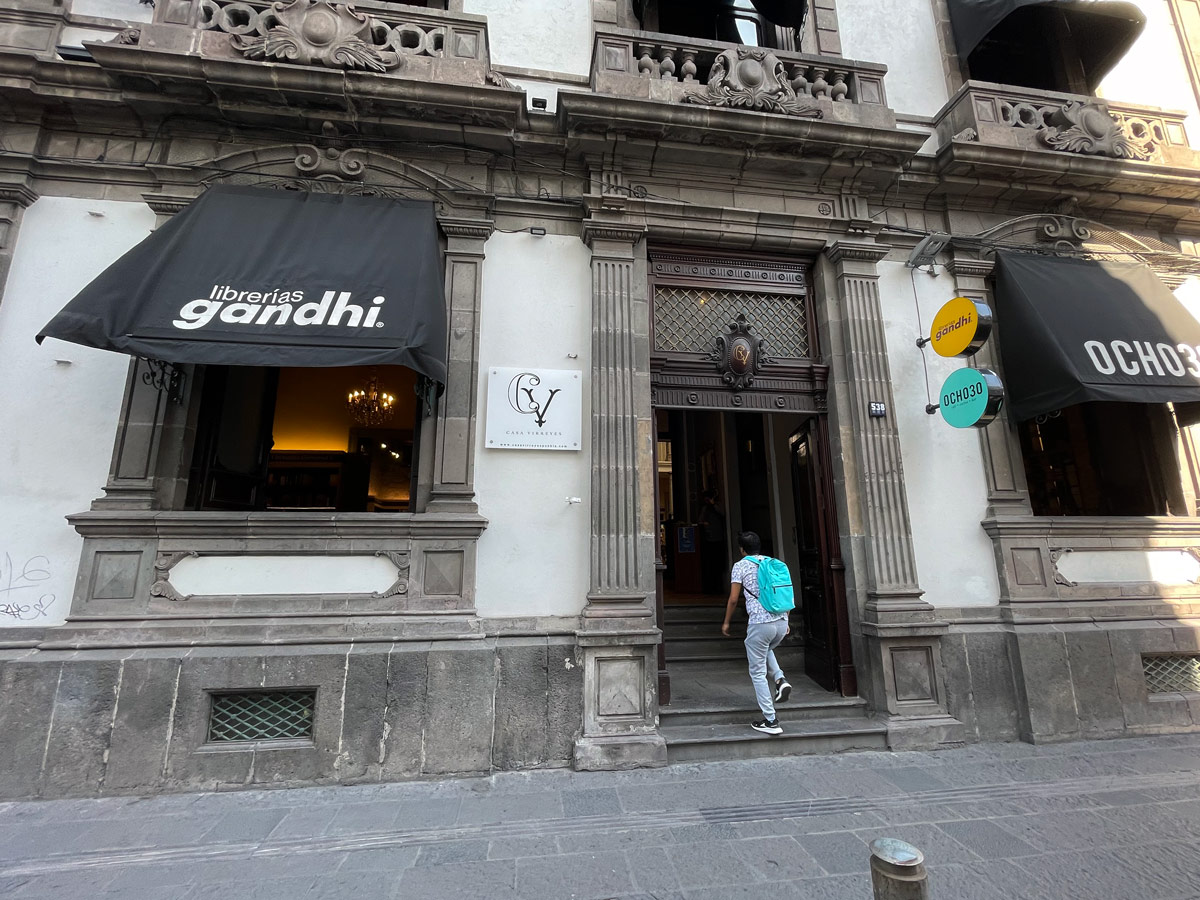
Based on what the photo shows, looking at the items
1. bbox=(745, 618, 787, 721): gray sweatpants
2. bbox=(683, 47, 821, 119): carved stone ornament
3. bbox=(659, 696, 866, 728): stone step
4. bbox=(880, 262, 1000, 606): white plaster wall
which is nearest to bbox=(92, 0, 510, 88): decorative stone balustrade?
bbox=(683, 47, 821, 119): carved stone ornament

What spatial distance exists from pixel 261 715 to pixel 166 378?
11.2 ft

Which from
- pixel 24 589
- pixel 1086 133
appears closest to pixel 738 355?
pixel 1086 133

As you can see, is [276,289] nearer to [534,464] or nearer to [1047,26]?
[534,464]

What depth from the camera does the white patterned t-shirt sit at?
18.6 ft

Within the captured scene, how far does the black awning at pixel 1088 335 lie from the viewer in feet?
20.6

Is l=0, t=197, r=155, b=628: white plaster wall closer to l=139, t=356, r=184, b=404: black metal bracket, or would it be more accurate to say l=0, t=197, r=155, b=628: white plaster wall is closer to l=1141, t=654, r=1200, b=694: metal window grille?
l=139, t=356, r=184, b=404: black metal bracket

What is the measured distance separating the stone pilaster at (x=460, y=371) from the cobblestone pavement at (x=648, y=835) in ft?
8.64

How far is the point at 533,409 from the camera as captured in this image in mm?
5977

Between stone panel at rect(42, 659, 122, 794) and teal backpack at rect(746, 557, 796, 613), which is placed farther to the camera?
teal backpack at rect(746, 557, 796, 613)

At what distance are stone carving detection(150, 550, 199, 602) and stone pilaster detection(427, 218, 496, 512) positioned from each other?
7.33 feet

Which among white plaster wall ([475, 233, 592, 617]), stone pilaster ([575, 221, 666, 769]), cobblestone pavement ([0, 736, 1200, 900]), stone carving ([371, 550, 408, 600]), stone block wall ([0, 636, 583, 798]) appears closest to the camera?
cobblestone pavement ([0, 736, 1200, 900])

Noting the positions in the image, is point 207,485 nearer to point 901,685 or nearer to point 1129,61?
point 901,685

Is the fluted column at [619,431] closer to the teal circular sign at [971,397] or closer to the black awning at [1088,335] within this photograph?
the teal circular sign at [971,397]

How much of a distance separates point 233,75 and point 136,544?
4.67 meters
